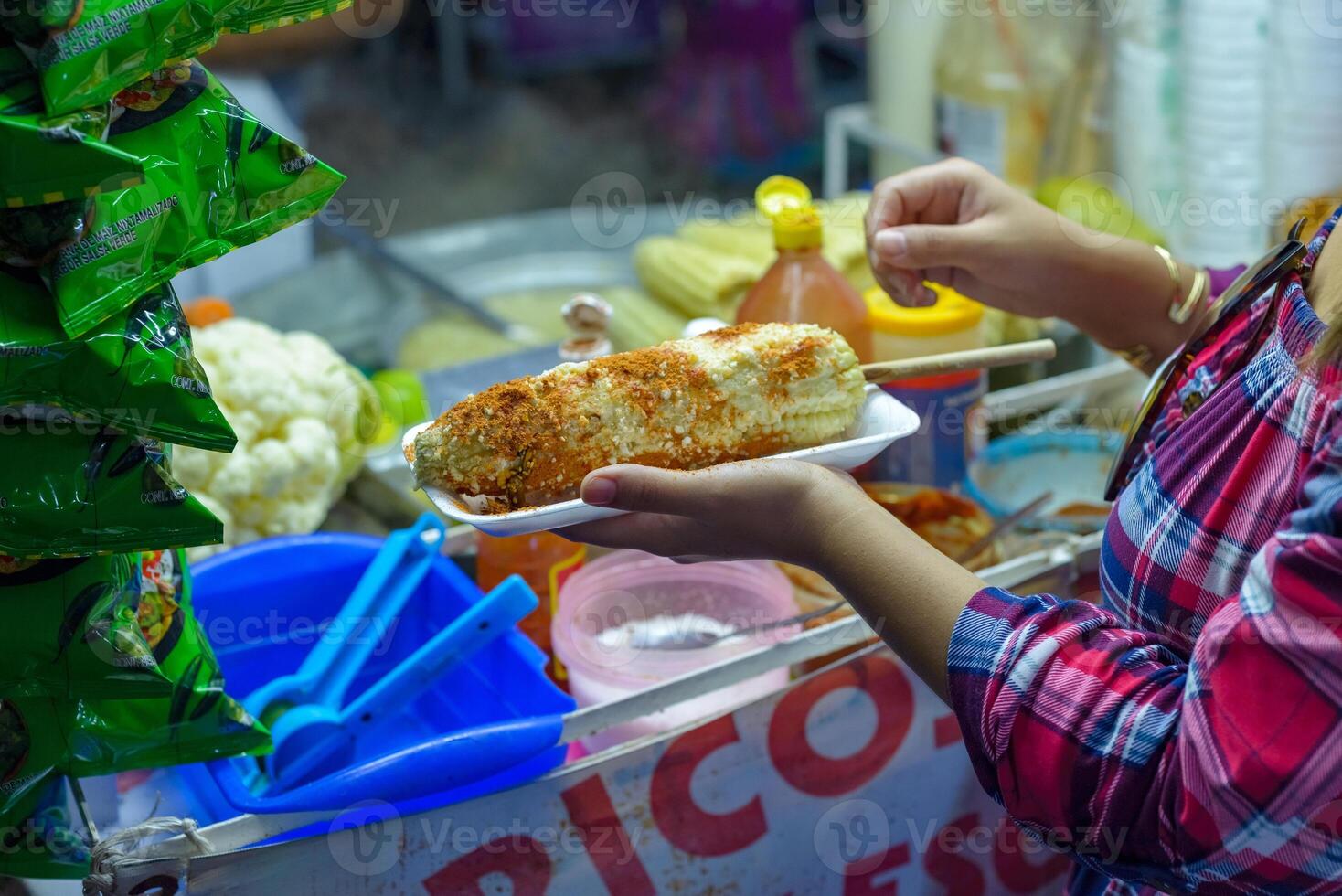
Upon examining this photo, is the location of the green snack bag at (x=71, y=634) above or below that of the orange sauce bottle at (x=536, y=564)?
above

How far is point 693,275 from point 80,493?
3.82 ft

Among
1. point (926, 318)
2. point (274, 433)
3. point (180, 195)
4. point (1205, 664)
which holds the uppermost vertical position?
point (180, 195)

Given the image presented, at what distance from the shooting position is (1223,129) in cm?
193

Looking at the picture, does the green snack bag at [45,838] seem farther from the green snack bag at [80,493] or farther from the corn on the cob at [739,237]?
the corn on the cob at [739,237]

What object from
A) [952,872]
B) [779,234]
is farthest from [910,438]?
[952,872]

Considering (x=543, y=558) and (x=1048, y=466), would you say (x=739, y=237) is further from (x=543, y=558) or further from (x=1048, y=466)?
(x=543, y=558)

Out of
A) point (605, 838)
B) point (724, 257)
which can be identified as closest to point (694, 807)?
point (605, 838)

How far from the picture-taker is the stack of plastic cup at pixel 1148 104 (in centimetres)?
201

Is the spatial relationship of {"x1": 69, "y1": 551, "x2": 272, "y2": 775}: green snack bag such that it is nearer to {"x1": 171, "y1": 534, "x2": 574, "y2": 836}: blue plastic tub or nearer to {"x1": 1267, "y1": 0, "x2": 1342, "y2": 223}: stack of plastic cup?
{"x1": 171, "y1": 534, "x2": 574, "y2": 836}: blue plastic tub

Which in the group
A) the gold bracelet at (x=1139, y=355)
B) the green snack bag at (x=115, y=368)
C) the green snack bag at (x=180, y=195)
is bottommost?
the gold bracelet at (x=1139, y=355)

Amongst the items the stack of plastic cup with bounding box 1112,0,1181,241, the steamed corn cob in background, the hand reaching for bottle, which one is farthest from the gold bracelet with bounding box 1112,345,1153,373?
the stack of plastic cup with bounding box 1112,0,1181,241

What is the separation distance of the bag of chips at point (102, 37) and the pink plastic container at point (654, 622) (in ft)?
2.24

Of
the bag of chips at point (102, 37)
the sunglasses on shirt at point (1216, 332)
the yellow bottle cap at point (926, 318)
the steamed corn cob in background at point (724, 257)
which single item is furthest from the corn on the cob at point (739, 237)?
the bag of chips at point (102, 37)

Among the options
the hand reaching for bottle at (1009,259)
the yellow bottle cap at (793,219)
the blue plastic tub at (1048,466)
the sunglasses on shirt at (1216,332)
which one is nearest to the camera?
the sunglasses on shirt at (1216,332)
